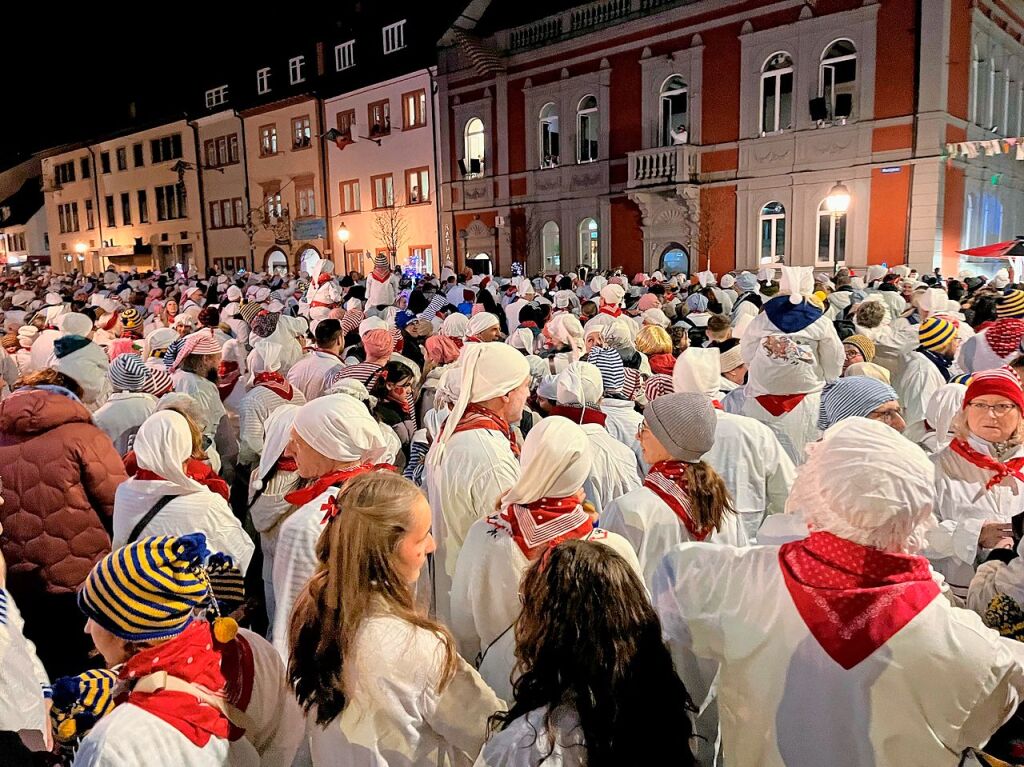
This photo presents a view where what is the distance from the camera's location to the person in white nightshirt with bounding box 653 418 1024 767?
68.1 inches

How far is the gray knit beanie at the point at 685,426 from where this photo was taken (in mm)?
2945

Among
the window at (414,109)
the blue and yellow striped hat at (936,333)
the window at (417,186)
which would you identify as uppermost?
the window at (414,109)

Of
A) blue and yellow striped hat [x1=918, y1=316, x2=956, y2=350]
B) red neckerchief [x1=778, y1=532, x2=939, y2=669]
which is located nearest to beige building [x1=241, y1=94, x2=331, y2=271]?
blue and yellow striped hat [x1=918, y1=316, x2=956, y2=350]

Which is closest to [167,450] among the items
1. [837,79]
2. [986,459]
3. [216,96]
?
[986,459]

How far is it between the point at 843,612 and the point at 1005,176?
26.0 metres

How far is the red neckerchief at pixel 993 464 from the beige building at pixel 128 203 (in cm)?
4226

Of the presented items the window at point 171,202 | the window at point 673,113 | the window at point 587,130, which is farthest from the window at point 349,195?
the window at point 673,113

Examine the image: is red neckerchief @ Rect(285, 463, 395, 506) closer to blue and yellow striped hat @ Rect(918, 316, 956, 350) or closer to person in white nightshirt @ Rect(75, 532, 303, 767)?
person in white nightshirt @ Rect(75, 532, 303, 767)

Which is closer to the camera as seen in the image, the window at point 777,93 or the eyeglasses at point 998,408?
the eyeglasses at point 998,408

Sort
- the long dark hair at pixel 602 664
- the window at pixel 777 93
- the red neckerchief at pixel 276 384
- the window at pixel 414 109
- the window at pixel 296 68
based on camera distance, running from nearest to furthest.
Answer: the long dark hair at pixel 602 664, the red neckerchief at pixel 276 384, the window at pixel 777 93, the window at pixel 414 109, the window at pixel 296 68

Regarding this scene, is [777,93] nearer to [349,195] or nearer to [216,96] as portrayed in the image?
[349,195]

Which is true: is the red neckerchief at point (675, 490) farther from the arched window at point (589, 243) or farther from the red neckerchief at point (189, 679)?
the arched window at point (589, 243)

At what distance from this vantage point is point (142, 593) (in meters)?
1.87

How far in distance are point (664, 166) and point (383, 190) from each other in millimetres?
14204
